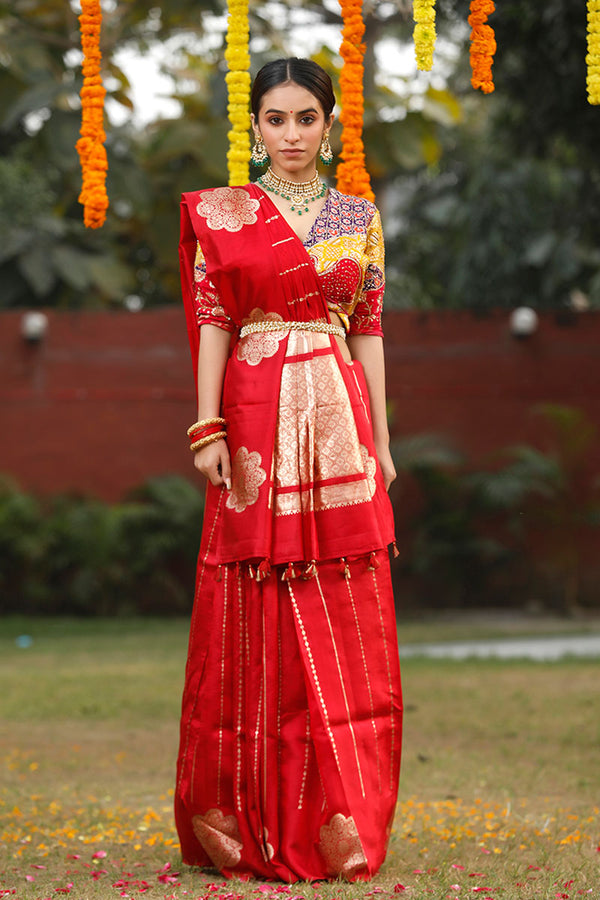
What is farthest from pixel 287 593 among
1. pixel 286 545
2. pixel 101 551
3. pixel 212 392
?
pixel 101 551

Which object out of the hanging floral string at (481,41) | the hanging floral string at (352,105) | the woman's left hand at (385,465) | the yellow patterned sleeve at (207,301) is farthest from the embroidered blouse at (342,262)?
the hanging floral string at (481,41)

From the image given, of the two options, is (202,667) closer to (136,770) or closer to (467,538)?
(136,770)

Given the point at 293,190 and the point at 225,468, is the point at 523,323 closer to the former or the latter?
the point at 293,190

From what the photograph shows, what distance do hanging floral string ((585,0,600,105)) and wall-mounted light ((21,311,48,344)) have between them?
27.6ft

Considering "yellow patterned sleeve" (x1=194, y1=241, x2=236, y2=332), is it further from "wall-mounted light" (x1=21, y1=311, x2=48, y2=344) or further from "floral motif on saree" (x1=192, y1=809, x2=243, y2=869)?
"wall-mounted light" (x1=21, y1=311, x2=48, y2=344)

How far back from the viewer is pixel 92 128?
399 cm

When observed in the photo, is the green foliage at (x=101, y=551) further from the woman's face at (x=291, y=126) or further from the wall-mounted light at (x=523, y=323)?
the woman's face at (x=291, y=126)

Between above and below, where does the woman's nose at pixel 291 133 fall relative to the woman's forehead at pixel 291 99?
below

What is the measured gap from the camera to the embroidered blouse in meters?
3.38

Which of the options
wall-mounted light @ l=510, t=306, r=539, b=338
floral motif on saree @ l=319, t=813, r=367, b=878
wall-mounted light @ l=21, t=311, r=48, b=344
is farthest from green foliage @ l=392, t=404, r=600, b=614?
floral motif on saree @ l=319, t=813, r=367, b=878

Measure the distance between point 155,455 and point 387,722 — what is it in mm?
8571

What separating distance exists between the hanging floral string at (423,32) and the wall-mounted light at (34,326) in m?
8.31

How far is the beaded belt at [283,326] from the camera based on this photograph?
3.39m

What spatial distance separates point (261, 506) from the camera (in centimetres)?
333
